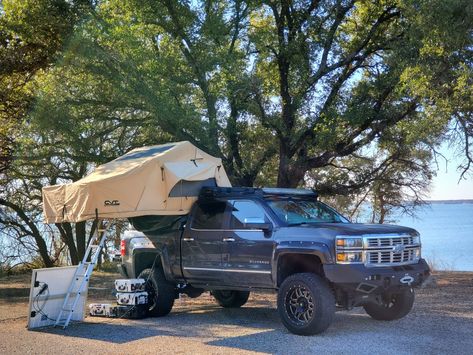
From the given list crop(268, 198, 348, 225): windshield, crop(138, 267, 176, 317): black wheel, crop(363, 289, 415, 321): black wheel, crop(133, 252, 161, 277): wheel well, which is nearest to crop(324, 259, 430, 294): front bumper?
crop(363, 289, 415, 321): black wheel

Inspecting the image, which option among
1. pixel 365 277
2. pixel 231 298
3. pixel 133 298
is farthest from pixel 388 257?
pixel 133 298

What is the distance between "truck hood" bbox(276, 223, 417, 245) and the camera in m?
8.75

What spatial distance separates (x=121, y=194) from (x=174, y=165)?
1067 millimetres

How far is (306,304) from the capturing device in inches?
347

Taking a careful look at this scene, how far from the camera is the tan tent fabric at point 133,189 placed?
10281mm

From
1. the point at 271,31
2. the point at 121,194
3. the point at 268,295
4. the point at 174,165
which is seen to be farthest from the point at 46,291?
the point at 271,31

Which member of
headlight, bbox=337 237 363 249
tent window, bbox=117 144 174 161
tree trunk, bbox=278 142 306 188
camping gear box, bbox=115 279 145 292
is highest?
tree trunk, bbox=278 142 306 188

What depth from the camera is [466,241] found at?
28.8 meters

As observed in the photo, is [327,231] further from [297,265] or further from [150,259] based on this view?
[150,259]

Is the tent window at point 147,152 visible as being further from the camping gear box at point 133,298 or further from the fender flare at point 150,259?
the camping gear box at point 133,298

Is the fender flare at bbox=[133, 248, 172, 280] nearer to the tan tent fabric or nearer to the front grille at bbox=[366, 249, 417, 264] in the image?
the tan tent fabric

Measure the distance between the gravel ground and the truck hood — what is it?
4.54 ft

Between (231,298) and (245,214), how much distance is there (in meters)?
2.73

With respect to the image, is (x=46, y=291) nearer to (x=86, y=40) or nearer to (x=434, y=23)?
(x=86, y=40)
